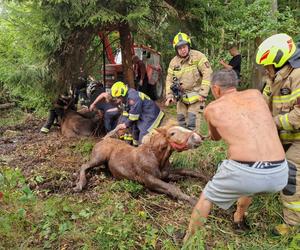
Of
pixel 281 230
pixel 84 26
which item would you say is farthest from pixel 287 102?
pixel 84 26

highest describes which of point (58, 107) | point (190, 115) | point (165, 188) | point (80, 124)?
point (190, 115)

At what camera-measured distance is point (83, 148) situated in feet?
22.9

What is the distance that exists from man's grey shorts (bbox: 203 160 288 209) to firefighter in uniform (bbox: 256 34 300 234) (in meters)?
0.51

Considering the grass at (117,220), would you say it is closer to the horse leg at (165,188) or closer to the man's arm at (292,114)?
the horse leg at (165,188)

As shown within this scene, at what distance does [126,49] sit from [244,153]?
547 centimetres

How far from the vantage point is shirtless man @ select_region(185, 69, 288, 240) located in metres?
3.36

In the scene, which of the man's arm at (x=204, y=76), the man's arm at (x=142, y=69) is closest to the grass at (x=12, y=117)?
the man's arm at (x=142, y=69)

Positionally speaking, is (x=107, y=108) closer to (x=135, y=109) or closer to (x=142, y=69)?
(x=135, y=109)

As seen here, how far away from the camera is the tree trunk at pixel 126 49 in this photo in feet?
26.3

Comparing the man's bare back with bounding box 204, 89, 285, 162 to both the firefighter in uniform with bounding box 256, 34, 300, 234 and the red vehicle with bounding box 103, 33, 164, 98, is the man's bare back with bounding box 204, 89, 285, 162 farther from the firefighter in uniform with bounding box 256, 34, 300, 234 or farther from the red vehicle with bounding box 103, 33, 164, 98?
the red vehicle with bounding box 103, 33, 164, 98

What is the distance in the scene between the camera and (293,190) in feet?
12.6

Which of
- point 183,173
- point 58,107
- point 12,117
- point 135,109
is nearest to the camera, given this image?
point 183,173

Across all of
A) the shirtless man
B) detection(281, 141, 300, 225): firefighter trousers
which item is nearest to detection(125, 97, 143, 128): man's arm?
the shirtless man

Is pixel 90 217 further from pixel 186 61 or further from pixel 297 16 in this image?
pixel 297 16
